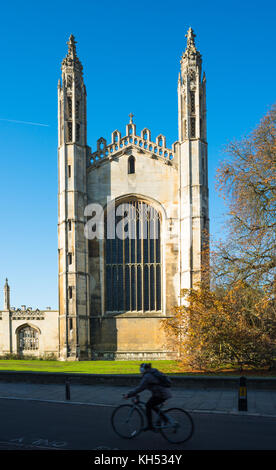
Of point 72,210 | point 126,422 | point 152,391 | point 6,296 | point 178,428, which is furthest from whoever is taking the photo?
point 6,296

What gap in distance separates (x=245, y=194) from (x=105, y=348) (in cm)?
1640

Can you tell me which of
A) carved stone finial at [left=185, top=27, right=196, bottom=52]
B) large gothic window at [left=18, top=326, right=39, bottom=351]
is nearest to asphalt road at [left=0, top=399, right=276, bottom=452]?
large gothic window at [left=18, top=326, right=39, bottom=351]

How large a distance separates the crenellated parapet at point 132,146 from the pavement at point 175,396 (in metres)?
19.0

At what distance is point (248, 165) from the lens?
18.8 m

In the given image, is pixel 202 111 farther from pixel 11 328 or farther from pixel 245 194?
pixel 11 328

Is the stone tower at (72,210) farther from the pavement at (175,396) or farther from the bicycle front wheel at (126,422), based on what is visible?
the bicycle front wheel at (126,422)

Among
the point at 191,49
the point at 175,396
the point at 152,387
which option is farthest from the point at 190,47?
the point at 152,387

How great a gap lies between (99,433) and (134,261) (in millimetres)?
23148

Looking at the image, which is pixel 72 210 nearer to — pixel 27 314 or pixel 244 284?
pixel 27 314

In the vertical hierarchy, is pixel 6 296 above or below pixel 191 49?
below

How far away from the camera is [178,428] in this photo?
8.32 metres

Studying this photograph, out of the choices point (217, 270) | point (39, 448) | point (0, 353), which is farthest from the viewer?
point (0, 353)

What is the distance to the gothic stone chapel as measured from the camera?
30531 millimetres
